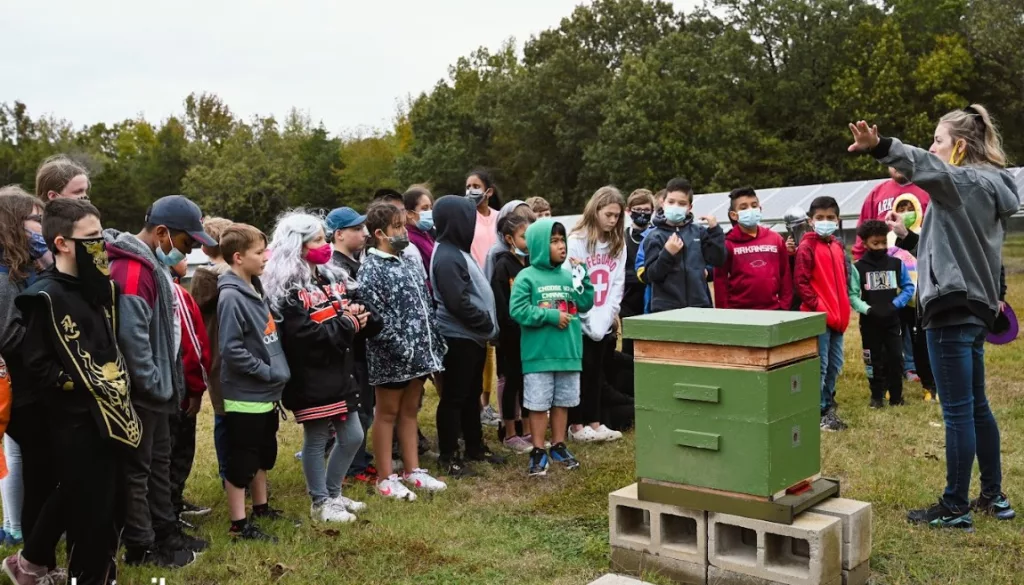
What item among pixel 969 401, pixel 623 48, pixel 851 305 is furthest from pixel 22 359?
pixel 623 48

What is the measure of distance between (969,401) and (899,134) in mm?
40441

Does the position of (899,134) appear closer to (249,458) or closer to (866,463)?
(866,463)

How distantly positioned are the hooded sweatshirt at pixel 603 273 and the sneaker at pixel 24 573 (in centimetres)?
461

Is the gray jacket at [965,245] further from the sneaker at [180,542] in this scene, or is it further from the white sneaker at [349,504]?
the sneaker at [180,542]

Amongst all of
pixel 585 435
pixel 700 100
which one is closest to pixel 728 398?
pixel 585 435

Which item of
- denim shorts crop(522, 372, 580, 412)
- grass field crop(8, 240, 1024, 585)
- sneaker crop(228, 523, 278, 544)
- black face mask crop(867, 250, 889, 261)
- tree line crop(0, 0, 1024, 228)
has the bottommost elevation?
grass field crop(8, 240, 1024, 585)

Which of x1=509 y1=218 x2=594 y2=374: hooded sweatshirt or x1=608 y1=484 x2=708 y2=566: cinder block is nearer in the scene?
x1=608 y1=484 x2=708 y2=566: cinder block

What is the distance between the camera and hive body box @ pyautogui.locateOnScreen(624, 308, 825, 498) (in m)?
4.20

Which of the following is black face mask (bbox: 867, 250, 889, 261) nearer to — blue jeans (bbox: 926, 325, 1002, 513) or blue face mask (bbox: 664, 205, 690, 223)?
blue face mask (bbox: 664, 205, 690, 223)

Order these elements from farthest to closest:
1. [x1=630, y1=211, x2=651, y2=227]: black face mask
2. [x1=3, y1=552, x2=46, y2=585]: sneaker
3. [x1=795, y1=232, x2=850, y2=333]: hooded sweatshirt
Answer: [x1=630, y1=211, x2=651, y2=227]: black face mask, [x1=795, y1=232, x2=850, y2=333]: hooded sweatshirt, [x1=3, y1=552, x2=46, y2=585]: sneaker

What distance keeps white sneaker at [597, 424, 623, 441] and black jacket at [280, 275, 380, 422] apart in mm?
2906

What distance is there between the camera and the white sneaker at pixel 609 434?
779 cm

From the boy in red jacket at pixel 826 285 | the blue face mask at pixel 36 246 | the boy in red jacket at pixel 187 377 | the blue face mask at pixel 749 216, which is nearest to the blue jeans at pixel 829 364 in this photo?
the boy in red jacket at pixel 826 285

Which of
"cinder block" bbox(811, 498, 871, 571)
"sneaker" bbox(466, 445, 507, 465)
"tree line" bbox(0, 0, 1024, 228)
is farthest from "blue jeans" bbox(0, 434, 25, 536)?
"tree line" bbox(0, 0, 1024, 228)
